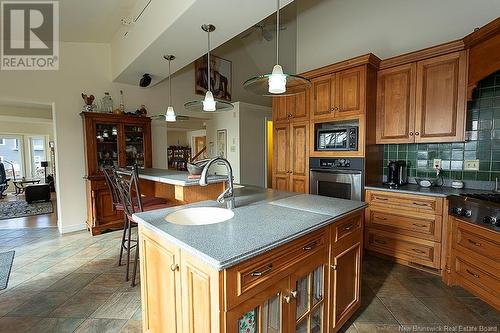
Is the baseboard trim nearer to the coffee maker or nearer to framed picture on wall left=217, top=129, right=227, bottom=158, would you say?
framed picture on wall left=217, top=129, right=227, bottom=158

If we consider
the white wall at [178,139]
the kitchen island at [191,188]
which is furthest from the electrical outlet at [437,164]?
the white wall at [178,139]

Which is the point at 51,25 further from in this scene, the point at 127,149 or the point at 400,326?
the point at 400,326

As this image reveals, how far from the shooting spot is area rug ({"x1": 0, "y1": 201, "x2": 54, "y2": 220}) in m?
5.01

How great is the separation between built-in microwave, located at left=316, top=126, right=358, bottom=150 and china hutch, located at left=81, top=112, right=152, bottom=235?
9.40 feet

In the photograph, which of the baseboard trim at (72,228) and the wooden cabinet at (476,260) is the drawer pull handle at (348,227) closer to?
the wooden cabinet at (476,260)

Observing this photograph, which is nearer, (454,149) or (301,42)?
(454,149)

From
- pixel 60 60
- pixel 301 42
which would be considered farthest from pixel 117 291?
pixel 301 42

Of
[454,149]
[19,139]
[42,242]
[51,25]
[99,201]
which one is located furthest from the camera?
[19,139]

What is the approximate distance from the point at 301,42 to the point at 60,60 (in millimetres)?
3720

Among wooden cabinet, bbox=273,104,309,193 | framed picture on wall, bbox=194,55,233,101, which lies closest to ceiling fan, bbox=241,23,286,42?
framed picture on wall, bbox=194,55,233,101

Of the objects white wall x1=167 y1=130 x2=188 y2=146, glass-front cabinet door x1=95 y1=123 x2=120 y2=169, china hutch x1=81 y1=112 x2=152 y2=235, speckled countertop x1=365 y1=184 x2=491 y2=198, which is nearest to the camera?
speckled countertop x1=365 y1=184 x2=491 y2=198

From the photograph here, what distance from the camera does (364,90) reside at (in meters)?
2.78

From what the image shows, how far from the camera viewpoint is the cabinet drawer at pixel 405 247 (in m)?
2.49

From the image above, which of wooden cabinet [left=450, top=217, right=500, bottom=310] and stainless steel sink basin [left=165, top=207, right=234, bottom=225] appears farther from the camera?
wooden cabinet [left=450, top=217, right=500, bottom=310]
